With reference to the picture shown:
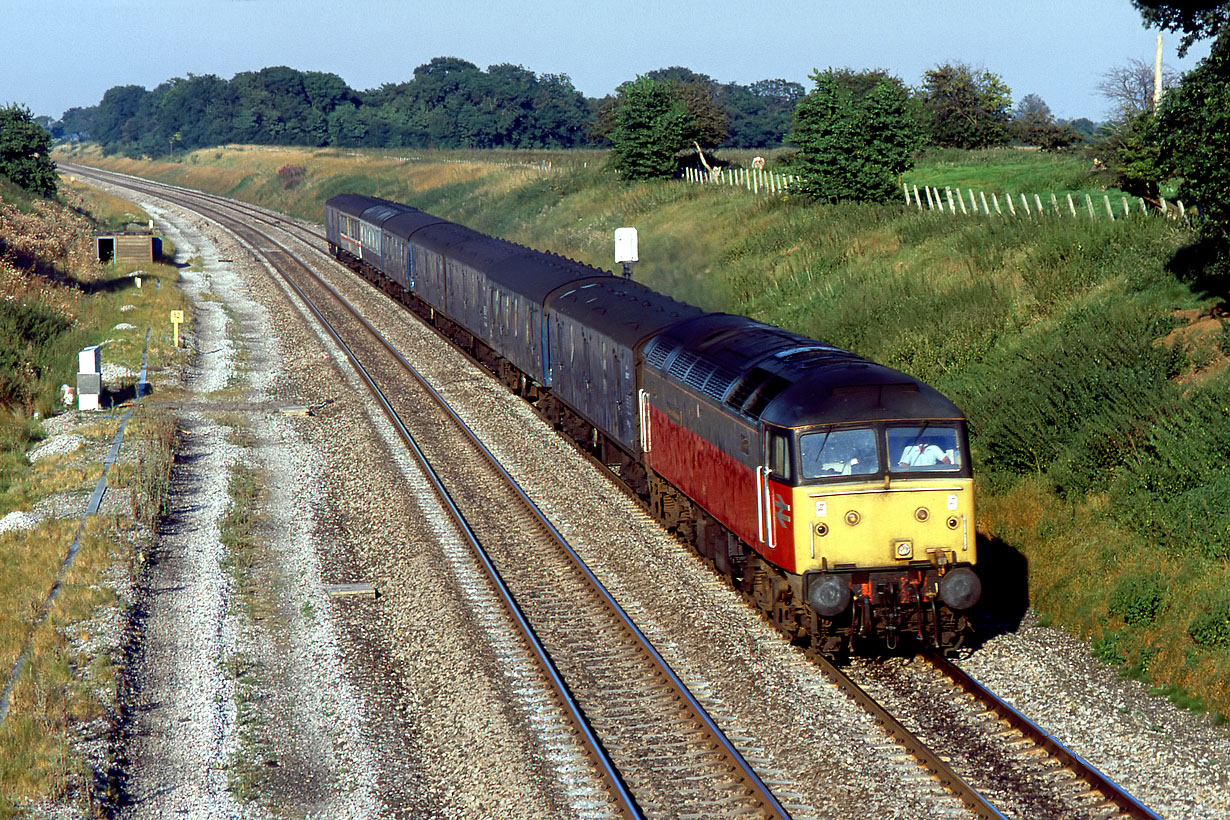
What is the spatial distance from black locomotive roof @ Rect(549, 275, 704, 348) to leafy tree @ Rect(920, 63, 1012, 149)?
145 feet

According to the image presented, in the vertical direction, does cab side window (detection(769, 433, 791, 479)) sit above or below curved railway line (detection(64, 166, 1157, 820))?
above

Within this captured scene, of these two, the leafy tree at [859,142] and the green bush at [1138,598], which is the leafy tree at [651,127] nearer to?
the leafy tree at [859,142]

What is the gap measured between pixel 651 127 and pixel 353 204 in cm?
1518

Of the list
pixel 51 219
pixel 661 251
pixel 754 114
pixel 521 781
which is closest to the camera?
pixel 521 781

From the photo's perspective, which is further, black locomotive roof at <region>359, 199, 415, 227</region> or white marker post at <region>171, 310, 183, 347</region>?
black locomotive roof at <region>359, 199, 415, 227</region>

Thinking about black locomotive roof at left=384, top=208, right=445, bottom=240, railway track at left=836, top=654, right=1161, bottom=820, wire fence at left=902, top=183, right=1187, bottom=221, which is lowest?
railway track at left=836, top=654, right=1161, bottom=820

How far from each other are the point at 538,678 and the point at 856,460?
4.36 metres

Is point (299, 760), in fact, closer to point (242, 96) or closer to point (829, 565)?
point (829, 565)

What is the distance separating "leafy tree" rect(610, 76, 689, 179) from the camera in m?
59.0

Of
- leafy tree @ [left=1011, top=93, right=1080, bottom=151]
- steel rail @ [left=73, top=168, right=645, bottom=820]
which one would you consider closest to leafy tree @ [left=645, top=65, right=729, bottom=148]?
leafy tree @ [left=1011, top=93, right=1080, bottom=151]

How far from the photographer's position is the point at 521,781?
1124 cm

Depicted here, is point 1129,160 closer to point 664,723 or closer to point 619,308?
point 619,308

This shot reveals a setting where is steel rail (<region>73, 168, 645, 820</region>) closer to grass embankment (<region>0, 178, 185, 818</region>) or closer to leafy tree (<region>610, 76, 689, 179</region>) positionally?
grass embankment (<region>0, 178, 185, 818</region>)

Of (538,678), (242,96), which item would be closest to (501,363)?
(538,678)
